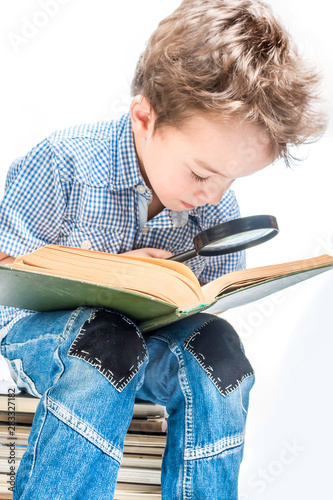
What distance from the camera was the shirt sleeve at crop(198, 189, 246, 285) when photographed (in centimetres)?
125

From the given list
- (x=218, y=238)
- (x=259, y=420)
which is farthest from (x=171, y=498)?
(x=259, y=420)

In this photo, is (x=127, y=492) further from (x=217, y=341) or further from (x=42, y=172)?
(x=42, y=172)

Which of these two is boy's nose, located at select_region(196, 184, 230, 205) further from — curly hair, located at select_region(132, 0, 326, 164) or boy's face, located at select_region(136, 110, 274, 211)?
curly hair, located at select_region(132, 0, 326, 164)

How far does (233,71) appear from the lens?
39.3 inches

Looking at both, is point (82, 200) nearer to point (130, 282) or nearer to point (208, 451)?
point (130, 282)

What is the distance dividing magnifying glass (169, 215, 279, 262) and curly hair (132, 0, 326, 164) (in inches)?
5.5

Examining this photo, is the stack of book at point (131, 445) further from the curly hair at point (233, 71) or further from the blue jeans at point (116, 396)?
the curly hair at point (233, 71)

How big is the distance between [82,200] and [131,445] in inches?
18.6

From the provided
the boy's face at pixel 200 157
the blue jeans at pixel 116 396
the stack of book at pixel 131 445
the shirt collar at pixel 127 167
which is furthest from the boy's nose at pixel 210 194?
the stack of book at pixel 131 445

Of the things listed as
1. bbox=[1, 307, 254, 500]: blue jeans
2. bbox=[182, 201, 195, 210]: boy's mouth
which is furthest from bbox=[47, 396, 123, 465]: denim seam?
bbox=[182, 201, 195, 210]: boy's mouth

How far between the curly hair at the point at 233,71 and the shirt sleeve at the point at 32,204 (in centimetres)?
23

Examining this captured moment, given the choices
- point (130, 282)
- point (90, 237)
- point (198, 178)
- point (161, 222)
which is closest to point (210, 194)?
point (198, 178)

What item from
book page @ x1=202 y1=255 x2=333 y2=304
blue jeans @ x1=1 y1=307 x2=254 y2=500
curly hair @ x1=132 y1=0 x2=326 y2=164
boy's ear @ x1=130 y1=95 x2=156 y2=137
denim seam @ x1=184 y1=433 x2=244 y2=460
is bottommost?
denim seam @ x1=184 y1=433 x2=244 y2=460

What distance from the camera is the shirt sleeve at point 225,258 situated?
1250 mm
